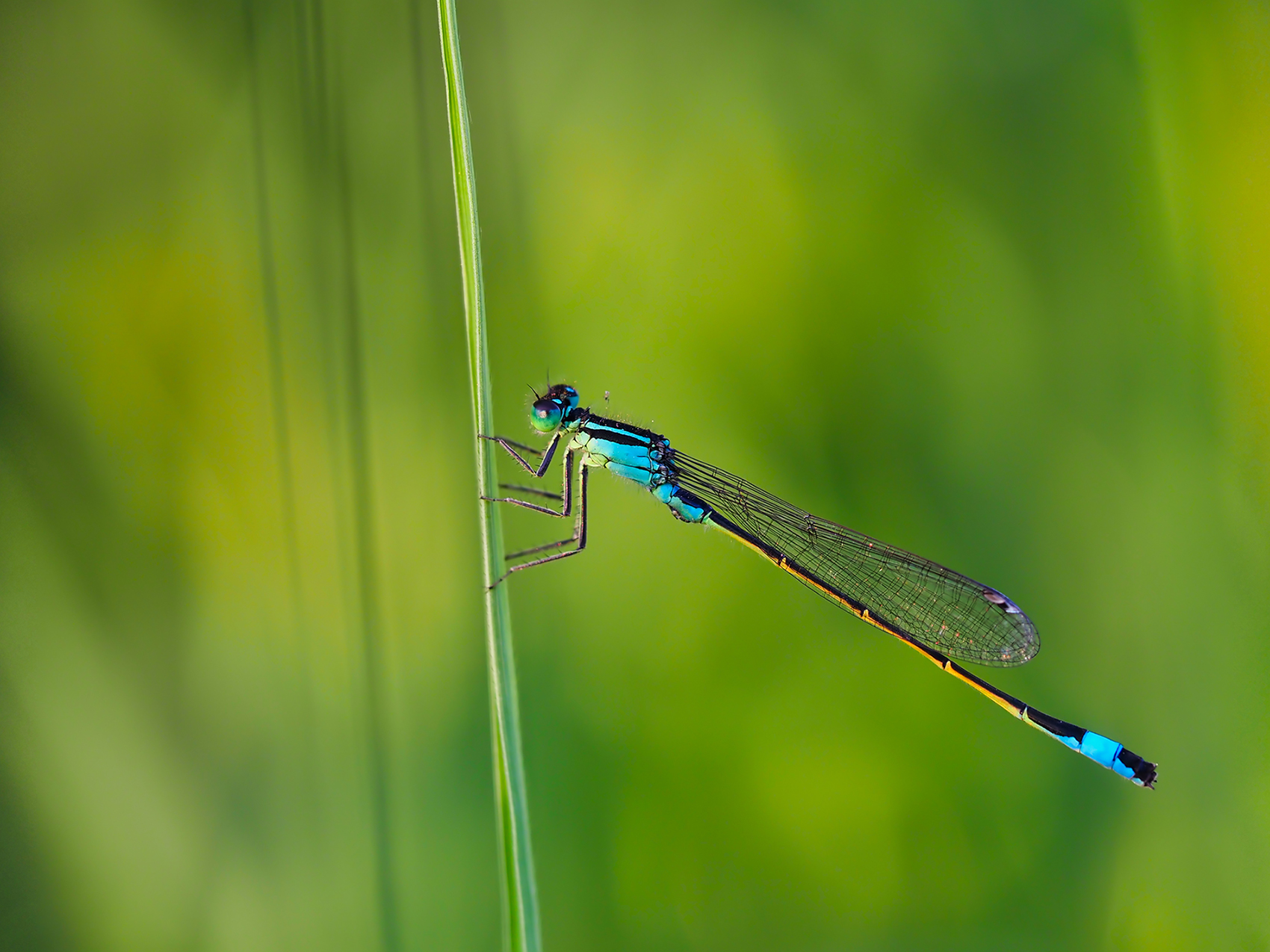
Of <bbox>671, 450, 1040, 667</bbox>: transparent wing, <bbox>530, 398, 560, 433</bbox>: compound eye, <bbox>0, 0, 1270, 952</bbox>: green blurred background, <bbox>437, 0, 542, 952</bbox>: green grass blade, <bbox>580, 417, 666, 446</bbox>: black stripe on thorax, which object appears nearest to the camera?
<bbox>437, 0, 542, 952</bbox>: green grass blade

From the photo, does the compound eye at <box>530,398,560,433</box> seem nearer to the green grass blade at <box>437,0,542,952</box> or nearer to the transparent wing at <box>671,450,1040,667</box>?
the transparent wing at <box>671,450,1040,667</box>

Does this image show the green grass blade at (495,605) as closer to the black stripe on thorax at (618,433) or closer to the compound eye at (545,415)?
the compound eye at (545,415)

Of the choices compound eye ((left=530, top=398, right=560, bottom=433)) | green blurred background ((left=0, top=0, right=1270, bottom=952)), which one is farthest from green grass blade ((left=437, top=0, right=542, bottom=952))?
green blurred background ((left=0, top=0, right=1270, bottom=952))

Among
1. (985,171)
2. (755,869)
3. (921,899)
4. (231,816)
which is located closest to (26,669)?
(231,816)

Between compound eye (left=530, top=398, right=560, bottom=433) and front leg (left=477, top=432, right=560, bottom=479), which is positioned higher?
compound eye (left=530, top=398, right=560, bottom=433)

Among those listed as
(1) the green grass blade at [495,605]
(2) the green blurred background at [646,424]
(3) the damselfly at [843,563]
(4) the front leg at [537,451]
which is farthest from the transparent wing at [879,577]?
(1) the green grass blade at [495,605]

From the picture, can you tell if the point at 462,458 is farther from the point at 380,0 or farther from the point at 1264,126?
the point at 1264,126

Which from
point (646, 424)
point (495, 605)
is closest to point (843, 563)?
point (646, 424)
